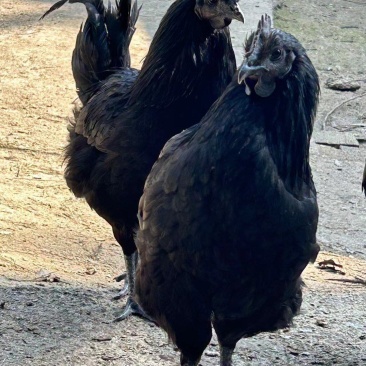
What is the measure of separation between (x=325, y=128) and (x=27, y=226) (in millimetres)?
3803

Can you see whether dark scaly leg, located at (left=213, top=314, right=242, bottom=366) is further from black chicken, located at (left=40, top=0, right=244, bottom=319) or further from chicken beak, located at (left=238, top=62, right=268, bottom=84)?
chicken beak, located at (left=238, top=62, right=268, bottom=84)

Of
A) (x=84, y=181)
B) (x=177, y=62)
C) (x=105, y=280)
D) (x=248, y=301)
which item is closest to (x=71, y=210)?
(x=105, y=280)

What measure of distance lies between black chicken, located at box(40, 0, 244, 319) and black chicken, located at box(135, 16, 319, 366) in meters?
0.74

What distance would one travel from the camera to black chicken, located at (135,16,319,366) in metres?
3.68

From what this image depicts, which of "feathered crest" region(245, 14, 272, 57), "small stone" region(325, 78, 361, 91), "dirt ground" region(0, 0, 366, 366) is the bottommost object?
"small stone" region(325, 78, 361, 91)

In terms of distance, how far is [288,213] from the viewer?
373cm

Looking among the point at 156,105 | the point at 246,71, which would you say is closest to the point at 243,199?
the point at 246,71

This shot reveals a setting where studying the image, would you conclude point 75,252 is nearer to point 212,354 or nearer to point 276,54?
point 212,354

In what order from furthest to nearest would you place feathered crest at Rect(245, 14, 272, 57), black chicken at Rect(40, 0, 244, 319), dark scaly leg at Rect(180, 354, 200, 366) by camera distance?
black chicken at Rect(40, 0, 244, 319), dark scaly leg at Rect(180, 354, 200, 366), feathered crest at Rect(245, 14, 272, 57)

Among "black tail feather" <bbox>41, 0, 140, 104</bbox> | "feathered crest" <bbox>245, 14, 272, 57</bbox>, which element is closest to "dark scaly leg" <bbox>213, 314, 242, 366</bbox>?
"feathered crest" <bbox>245, 14, 272, 57</bbox>

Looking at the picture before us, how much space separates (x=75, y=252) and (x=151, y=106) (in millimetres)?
1621

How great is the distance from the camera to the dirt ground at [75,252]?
4.88 m

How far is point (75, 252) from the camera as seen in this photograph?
6031 millimetres

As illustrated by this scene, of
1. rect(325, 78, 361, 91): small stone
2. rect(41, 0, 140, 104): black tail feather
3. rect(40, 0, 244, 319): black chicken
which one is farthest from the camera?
rect(325, 78, 361, 91): small stone
